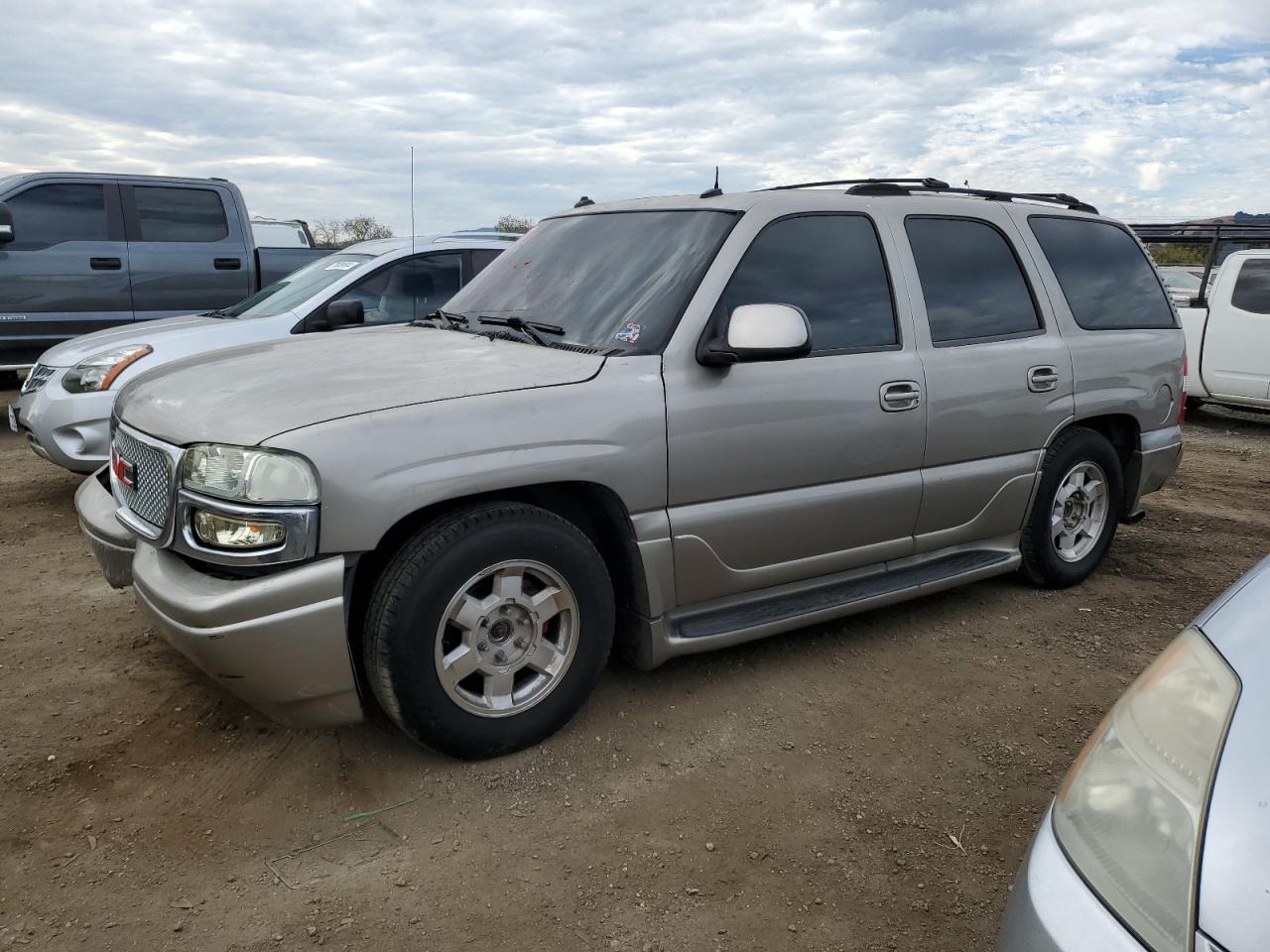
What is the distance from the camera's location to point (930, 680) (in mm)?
3803

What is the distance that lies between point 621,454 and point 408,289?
3.94 metres

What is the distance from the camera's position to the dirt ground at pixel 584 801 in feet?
8.00

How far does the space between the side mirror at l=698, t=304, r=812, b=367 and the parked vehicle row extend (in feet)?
9.13

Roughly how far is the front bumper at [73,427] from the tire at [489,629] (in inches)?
145

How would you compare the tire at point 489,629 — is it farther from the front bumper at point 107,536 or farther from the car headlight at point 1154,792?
the car headlight at point 1154,792

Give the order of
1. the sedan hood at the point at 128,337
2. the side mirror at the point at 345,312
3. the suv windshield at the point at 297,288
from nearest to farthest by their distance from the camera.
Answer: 1. the side mirror at the point at 345,312
2. the sedan hood at the point at 128,337
3. the suv windshield at the point at 297,288

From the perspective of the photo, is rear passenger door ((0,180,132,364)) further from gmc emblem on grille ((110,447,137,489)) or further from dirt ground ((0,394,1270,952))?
Answer: gmc emblem on grille ((110,447,137,489))

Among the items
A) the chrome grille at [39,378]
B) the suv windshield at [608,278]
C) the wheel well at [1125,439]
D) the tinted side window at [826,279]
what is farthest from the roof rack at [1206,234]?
the chrome grille at [39,378]

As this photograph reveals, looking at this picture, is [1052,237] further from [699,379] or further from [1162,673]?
[1162,673]

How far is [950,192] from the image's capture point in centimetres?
451

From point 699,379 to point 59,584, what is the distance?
3.28 m

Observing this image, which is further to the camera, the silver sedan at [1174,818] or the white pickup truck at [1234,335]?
the white pickup truck at [1234,335]

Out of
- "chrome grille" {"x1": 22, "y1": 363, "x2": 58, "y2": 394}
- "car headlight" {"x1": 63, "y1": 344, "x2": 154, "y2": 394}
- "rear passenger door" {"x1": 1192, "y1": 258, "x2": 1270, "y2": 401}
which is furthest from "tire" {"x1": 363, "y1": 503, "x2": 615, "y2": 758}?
"rear passenger door" {"x1": 1192, "y1": 258, "x2": 1270, "y2": 401}

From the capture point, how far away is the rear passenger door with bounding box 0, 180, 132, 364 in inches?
325
